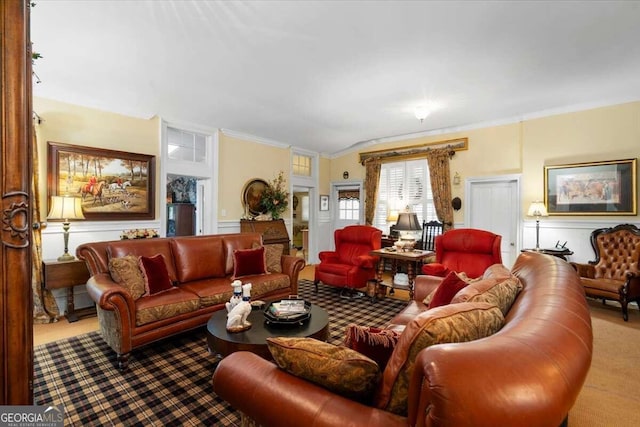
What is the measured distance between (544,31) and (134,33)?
3467mm

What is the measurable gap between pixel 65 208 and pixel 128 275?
146 centimetres

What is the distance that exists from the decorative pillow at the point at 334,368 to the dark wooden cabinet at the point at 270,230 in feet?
15.1

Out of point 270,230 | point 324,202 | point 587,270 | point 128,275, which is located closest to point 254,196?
point 270,230

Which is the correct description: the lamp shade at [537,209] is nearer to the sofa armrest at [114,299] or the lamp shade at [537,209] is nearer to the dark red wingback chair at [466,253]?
the dark red wingback chair at [466,253]

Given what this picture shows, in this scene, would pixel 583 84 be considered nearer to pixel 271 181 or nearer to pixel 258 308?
pixel 258 308

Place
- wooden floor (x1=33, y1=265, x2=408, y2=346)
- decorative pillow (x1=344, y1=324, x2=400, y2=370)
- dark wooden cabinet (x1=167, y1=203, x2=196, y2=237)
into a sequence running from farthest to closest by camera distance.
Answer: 1. dark wooden cabinet (x1=167, y1=203, x2=196, y2=237)
2. wooden floor (x1=33, y1=265, x2=408, y2=346)
3. decorative pillow (x1=344, y1=324, x2=400, y2=370)

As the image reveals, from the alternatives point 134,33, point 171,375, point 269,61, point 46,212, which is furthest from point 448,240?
point 46,212

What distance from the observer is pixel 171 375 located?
238 centimetres

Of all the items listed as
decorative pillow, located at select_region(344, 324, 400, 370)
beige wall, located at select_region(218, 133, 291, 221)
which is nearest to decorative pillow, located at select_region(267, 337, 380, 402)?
decorative pillow, located at select_region(344, 324, 400, 370)

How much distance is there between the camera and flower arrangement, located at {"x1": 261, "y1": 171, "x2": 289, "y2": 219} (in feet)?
19.7

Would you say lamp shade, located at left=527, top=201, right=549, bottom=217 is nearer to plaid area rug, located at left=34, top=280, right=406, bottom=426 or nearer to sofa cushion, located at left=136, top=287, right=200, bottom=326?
plaid area rug, located at left=34, top=280, right=406, bottom=426

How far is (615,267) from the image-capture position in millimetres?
3924

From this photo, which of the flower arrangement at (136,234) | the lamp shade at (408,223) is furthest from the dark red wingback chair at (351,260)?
the flower arrangement at (136,234)

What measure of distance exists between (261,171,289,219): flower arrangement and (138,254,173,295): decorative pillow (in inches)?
119
